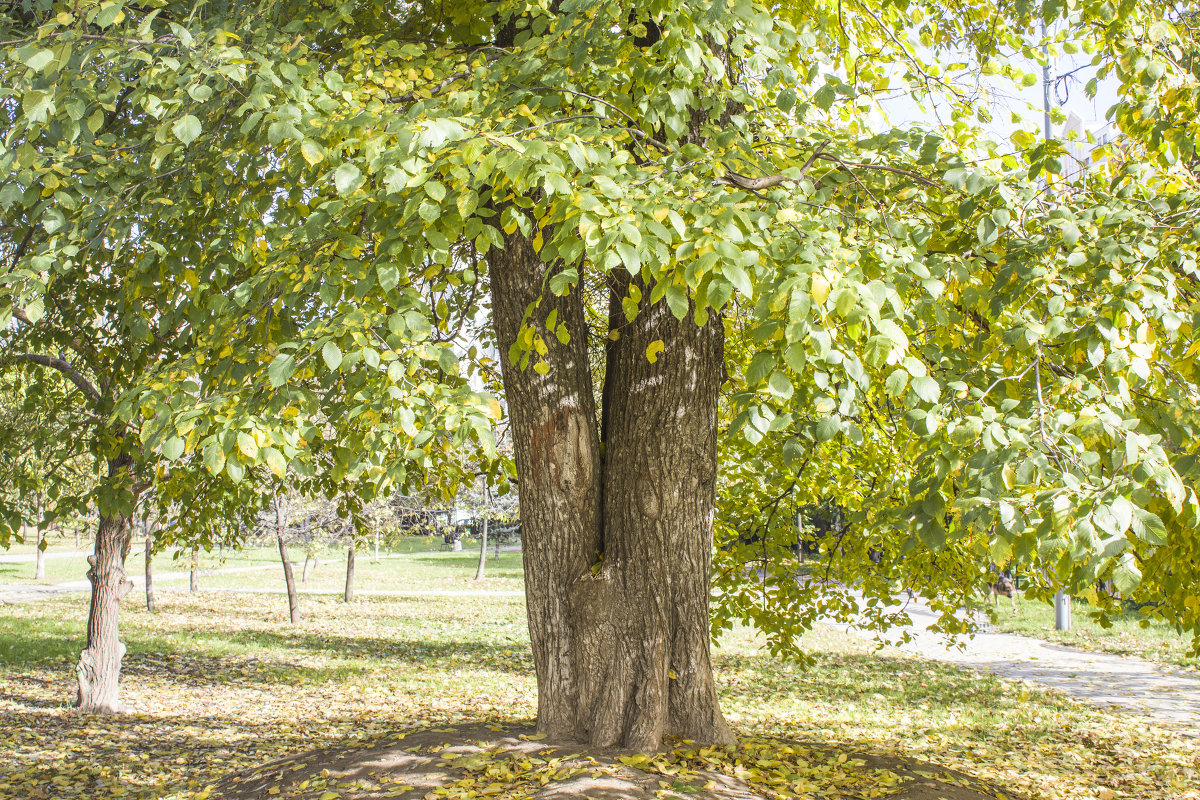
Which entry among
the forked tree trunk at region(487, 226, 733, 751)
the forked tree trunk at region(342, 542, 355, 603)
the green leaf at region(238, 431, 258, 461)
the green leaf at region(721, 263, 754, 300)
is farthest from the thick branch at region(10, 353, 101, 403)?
the forked tree trunk at region(342, 542, 355, 603)

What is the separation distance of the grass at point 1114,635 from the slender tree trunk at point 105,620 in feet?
35.8

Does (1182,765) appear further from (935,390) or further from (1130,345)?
(935,390)

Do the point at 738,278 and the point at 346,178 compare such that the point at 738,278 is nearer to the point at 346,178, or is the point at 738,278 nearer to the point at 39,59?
the point at 346,178

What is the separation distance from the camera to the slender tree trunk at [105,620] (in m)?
8.04

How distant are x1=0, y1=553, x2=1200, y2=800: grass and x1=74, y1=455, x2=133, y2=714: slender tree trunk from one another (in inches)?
11.8

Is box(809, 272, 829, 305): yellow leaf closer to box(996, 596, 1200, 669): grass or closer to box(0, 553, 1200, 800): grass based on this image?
box(0, 553, 1200, 800): grass

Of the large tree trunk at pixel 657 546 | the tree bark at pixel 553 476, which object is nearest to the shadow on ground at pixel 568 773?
the large tree trunk at pixel 657 546

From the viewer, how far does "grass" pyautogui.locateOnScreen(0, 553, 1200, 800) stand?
6.29 m

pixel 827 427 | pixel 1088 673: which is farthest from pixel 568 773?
pixel 1088 673

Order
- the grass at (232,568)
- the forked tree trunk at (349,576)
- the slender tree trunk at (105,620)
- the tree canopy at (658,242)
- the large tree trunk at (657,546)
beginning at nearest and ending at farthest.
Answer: the tree canopy at (658,242) → the large tree trunk at (657,546) → the slender tree trunk at (105,620) → the forked tree trunk at (349,576) → the grass at (232,568)

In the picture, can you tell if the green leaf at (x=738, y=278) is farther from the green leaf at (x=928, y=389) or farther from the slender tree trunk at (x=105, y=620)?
the slender tree trunk at (x=105, y=620)

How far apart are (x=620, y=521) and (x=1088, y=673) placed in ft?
34.2

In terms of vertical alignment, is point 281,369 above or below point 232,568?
above

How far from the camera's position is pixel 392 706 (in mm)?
9305
